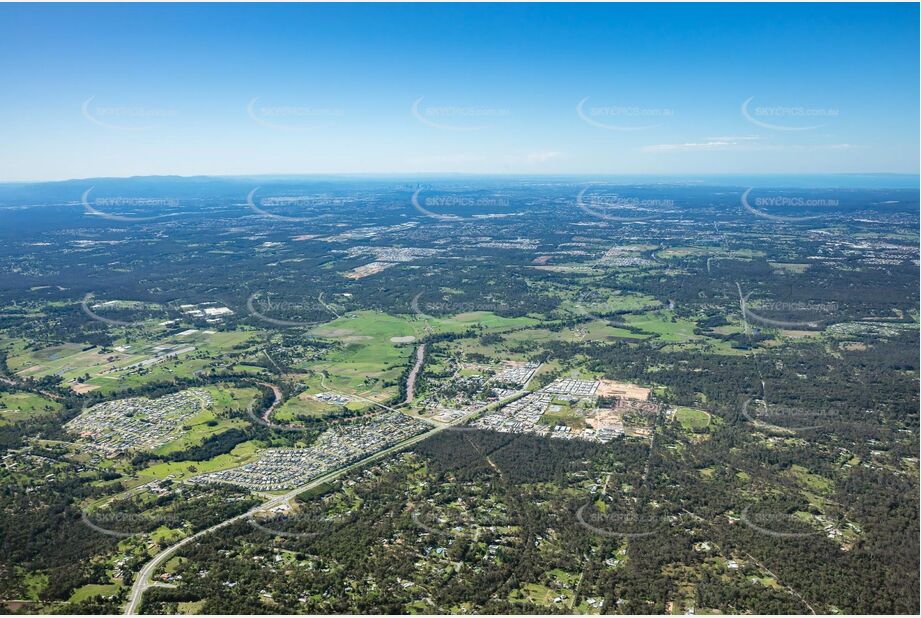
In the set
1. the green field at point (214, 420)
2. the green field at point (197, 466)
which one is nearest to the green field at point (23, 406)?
the green field at point (214, 420)

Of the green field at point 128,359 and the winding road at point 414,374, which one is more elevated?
the winding road at point 414,374

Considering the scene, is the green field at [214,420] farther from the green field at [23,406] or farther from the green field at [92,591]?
the green field at [92,591]

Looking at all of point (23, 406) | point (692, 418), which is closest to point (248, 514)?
point (23, 406)

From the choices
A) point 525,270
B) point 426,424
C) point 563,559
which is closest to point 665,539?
point 563,559

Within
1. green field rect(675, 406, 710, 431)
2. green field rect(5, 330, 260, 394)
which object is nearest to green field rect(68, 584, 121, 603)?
green field rect(5, 330, 260, 394)

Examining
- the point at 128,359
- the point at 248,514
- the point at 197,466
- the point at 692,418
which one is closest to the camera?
the point at 248,514

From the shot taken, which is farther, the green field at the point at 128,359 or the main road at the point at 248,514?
the green field at the point at 128,359

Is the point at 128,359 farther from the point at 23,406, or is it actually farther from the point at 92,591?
the point at 92,591

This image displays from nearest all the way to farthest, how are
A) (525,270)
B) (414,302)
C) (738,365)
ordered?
(738,365) < (414,302) < (525,270)

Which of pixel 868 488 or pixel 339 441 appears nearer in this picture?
pixel 868 488

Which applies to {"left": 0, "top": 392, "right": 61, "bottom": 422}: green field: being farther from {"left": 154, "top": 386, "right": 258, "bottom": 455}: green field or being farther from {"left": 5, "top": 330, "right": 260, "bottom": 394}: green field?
{"left": 154, "top": 386, "right": 258, "bottom": 455}: green field

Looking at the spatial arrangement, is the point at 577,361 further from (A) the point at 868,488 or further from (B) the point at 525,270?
(B) the point at 525,270
